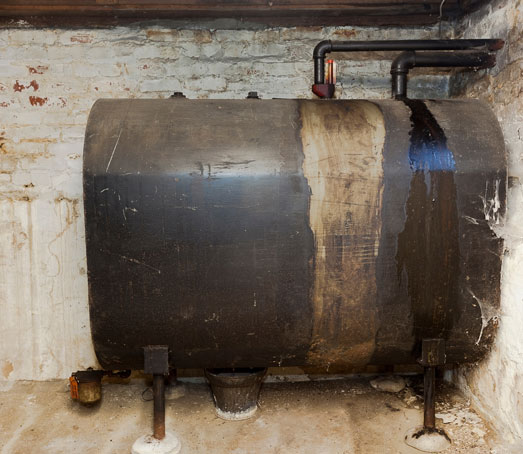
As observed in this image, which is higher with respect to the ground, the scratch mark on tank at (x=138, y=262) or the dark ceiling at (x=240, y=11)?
the dark ceiling at (x=240, y=11)

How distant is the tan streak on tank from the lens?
161 cm

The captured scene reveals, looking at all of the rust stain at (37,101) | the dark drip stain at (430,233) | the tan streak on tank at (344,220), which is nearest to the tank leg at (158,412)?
the tan streak on tank at (344,220)

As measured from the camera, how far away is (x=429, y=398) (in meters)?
1.83

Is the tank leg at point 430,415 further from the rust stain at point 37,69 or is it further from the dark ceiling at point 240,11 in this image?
the rust stain at point 37,69

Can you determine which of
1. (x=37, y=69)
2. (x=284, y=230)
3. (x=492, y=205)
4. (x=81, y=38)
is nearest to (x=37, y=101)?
(x=37, y=69)

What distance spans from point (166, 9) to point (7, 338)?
1708 millimetres

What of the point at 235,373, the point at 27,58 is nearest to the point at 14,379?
the point at 235,373

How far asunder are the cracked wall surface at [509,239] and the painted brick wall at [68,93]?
51cm

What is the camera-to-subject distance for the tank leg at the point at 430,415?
1722mm

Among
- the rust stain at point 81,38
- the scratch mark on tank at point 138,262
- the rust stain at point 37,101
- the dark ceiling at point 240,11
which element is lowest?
the scratch mark on tank at point 138,262

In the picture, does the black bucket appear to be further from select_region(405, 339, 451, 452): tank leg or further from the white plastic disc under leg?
select_region(405, 339, 451, 452): tank leg

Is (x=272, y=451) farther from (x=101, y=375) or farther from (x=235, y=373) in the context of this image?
(x=101, y=375)

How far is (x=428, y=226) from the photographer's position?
64.3 inches

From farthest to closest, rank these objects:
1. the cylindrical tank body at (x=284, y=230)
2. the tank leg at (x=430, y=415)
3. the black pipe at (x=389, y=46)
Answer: the black pipe at (x=389, y=46) < the tank leg at (x=430, y=415) < the cylindrical tank body at (x=284, y=230)
